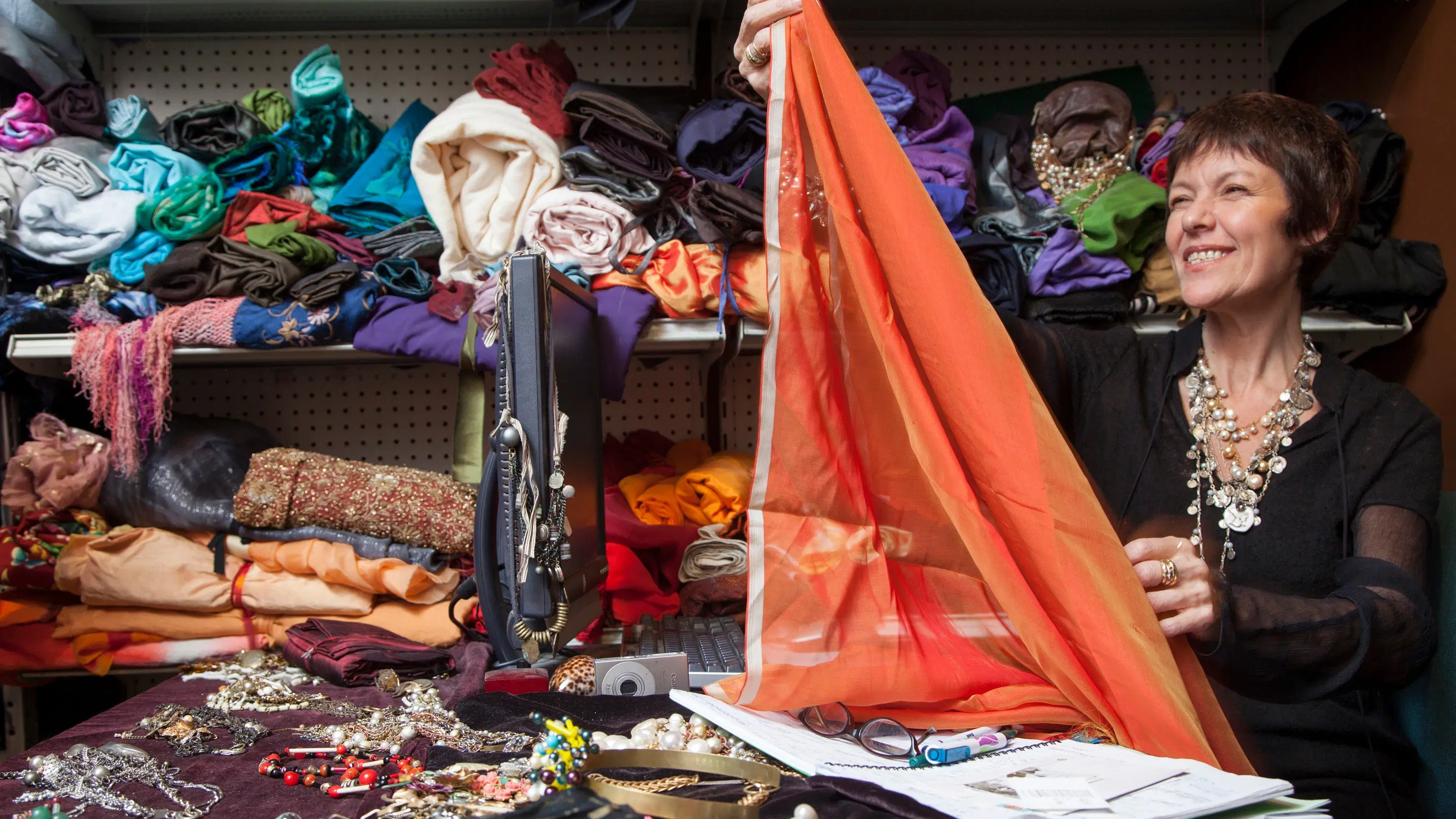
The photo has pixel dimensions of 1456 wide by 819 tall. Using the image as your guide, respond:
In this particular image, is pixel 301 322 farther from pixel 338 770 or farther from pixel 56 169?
pixel 338 770

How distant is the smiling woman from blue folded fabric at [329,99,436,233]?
3.65ft

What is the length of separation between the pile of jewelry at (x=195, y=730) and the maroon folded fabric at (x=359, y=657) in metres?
0.19

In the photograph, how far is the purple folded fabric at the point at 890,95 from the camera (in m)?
1.69

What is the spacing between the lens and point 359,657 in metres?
1.17

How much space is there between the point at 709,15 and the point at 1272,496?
1317mm

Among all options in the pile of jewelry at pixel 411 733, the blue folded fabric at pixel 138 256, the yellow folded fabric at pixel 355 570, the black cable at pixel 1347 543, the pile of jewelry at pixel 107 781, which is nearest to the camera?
the pile of jewelry at pixel 107 781

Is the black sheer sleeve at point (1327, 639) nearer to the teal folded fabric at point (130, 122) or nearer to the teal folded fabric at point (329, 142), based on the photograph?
the teal folded fabric at point (329, 142)

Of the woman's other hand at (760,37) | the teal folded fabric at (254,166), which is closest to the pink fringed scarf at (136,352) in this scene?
the teal folded fabric at (254,166)

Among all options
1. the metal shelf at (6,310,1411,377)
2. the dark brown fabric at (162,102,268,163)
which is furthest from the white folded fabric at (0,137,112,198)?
the metal shelf at (6,310,1411,377)

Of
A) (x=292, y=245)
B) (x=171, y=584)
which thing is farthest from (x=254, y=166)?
(x=171, y=584)

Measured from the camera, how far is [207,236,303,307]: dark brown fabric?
1.52m

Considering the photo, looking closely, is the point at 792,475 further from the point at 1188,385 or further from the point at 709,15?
the point at 709,15

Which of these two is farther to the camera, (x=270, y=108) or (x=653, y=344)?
(x=270, y=108)

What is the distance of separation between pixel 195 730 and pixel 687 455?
1001 millimetres
